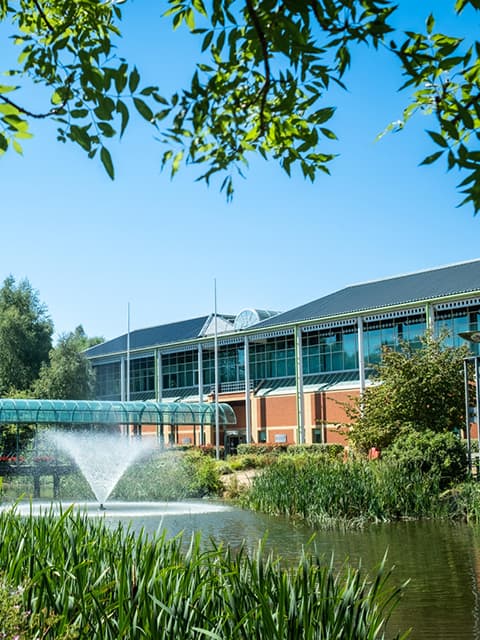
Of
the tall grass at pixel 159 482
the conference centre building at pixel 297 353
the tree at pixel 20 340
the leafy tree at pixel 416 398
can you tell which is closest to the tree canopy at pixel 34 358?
the tree at pixel 20 340

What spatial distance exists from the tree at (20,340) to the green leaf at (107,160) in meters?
56.4

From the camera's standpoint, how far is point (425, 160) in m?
4.55

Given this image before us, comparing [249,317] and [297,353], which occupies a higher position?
[249,317]

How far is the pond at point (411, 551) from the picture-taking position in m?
9.04

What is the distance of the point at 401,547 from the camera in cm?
1420

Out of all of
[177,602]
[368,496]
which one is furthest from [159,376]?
[177,602]

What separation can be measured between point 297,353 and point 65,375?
762 inches

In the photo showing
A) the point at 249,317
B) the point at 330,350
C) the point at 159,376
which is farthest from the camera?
the point at 159,376

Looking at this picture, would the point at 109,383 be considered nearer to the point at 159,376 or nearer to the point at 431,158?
the point at 159,376

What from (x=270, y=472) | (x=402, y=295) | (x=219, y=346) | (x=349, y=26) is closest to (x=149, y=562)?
(x=349, y=26)

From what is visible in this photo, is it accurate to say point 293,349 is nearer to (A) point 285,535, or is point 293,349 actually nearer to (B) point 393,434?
(B) point 393,434

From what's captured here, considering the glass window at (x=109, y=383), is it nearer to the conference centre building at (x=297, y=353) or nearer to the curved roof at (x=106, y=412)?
the conference centre building at (x=297, y=353)

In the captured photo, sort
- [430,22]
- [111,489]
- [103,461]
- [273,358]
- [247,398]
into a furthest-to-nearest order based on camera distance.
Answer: [273,358] → [247,398] → [103,461] → [111,489] → [430,22]

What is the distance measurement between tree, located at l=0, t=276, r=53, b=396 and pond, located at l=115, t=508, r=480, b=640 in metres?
42.9
